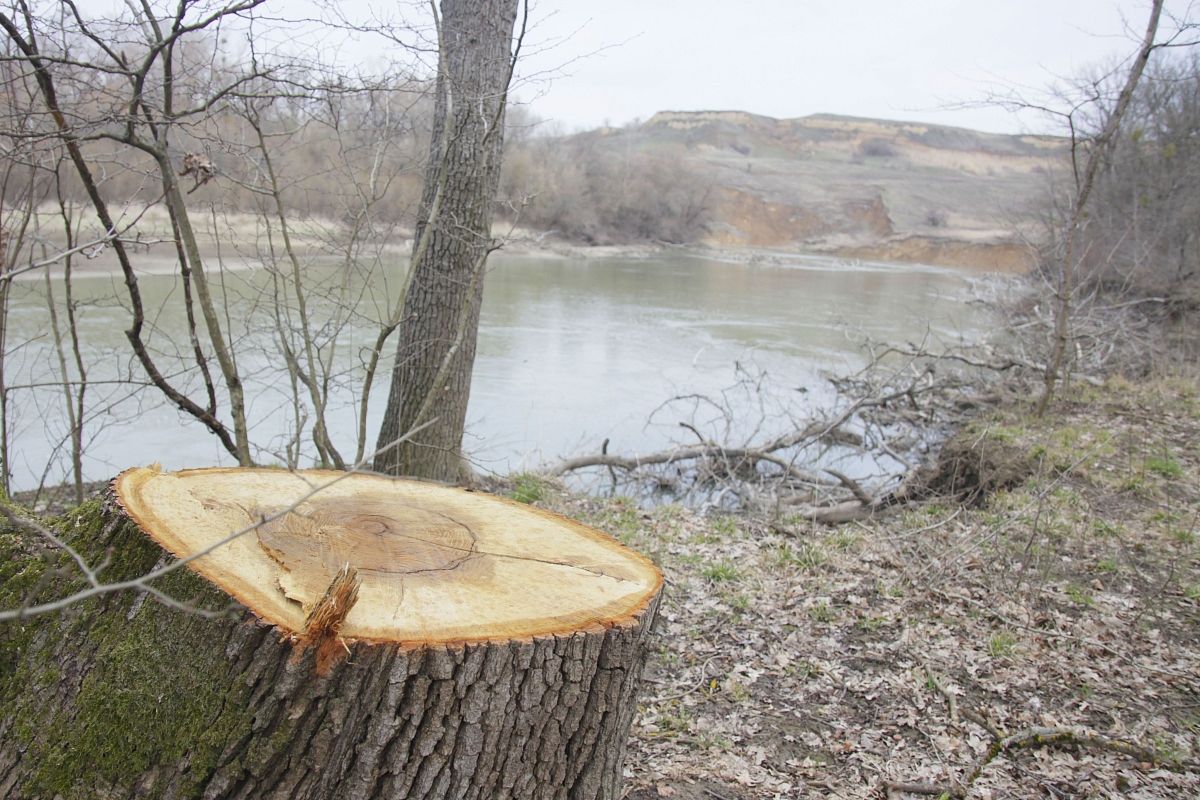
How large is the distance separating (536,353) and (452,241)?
765 cm

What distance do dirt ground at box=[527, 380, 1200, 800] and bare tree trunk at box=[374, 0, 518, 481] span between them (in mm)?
1521

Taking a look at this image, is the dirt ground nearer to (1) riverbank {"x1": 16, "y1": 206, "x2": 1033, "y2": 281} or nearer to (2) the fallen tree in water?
(2) the fallen tree in water

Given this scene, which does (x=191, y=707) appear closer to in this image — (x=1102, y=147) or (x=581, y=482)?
(x=581, y=482)

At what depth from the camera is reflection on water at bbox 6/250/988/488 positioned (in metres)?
6.97

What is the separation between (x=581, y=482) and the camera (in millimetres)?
7836

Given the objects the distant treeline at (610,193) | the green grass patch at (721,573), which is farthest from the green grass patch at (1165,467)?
the distant treeline at (610,193)

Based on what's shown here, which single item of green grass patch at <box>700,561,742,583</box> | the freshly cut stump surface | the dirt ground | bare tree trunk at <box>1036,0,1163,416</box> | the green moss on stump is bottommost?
green grass patch at <box>700,561,742,583</box>

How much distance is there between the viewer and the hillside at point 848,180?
4506cm

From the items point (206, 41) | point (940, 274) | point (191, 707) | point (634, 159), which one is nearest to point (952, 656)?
point (191, 707)

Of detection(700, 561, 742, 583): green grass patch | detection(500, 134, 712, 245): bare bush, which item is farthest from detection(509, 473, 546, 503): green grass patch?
detection(500, 134, 712, 245): bare bush

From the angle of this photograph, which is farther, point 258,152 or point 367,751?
point 258,152

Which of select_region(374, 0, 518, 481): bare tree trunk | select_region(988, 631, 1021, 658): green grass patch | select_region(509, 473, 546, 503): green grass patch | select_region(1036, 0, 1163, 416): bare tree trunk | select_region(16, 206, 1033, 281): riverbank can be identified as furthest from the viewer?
select_region(16, 206, 1033, 281): riverbank

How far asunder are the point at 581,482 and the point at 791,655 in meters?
4.20

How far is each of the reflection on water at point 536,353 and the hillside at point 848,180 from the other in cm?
730
